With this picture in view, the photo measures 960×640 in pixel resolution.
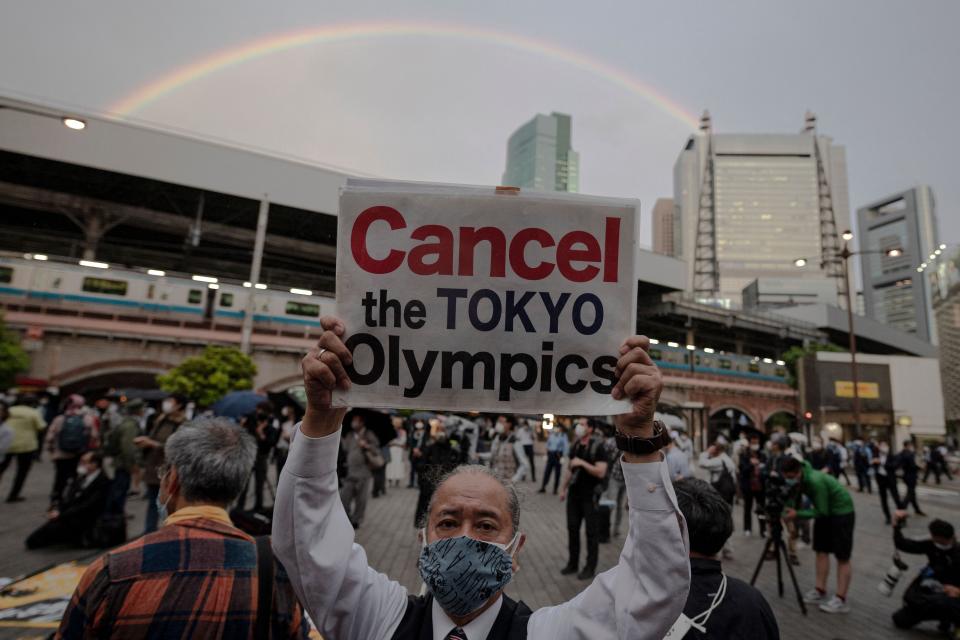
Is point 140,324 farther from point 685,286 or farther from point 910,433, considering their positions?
point 910,433

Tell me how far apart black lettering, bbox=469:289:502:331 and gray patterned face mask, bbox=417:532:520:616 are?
2.29 ft

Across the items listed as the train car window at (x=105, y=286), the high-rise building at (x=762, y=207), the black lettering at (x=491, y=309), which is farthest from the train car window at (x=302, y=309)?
the high-rise building at (x=762, y=207)

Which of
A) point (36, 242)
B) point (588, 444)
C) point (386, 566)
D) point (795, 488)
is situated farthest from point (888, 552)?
point (36, 242)

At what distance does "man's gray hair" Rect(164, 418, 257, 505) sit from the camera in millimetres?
2303

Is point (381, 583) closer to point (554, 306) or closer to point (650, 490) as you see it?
point (650, 490)

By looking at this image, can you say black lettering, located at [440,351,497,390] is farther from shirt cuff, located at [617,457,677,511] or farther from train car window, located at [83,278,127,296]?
train car window, located at [83,278,127,296]

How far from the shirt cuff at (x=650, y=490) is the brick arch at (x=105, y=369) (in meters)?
35.5

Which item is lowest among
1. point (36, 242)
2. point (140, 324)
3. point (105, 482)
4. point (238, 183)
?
point (105, 482)

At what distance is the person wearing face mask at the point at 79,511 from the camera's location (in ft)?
22.8

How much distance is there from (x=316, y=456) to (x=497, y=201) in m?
1.01

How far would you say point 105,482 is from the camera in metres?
7.31

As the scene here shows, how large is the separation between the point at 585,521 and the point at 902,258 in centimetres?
17929

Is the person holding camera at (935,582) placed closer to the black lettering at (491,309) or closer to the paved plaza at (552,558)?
the paved plaza at (552,558)

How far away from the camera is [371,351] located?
1.82 meters
